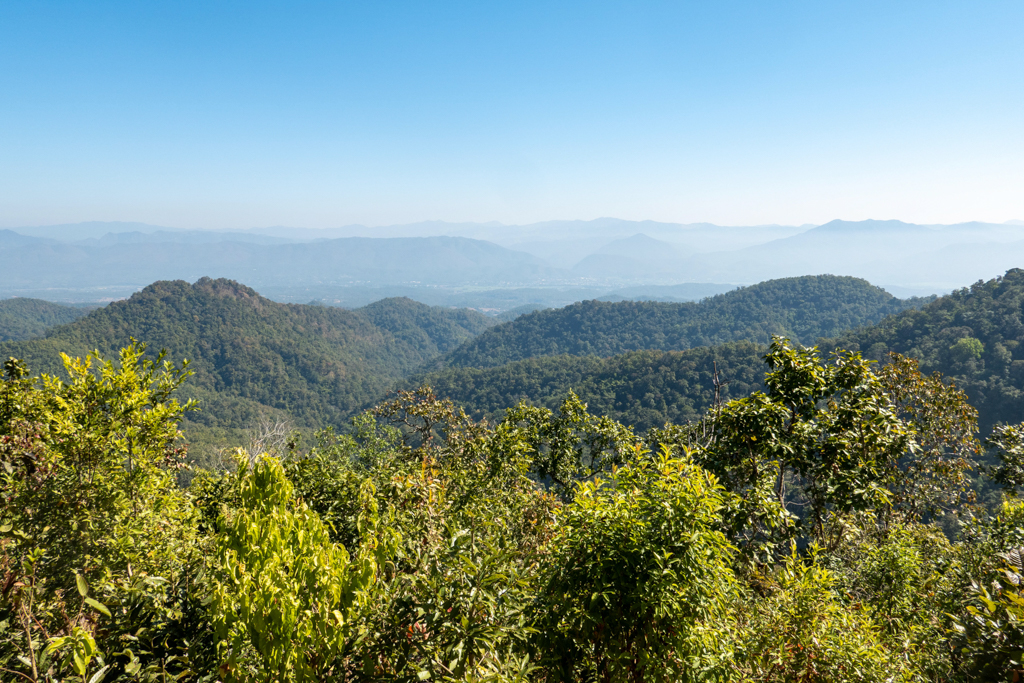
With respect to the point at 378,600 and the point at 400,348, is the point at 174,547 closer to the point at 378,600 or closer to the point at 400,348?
the point at 378,600

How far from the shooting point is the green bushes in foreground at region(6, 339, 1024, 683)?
8.68ft

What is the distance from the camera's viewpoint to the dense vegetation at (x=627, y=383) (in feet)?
206

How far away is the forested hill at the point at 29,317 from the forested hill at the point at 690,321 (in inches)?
5363

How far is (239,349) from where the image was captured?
343ft

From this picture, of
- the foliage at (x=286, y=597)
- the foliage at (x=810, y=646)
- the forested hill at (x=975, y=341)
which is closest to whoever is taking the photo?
the foliage at (x=286, y=597)

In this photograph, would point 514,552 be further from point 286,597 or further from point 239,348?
point 239,348

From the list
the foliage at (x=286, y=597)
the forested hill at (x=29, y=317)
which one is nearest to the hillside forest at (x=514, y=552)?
the foliage at (x=286, y=597)

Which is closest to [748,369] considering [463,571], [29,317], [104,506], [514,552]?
[514,552]

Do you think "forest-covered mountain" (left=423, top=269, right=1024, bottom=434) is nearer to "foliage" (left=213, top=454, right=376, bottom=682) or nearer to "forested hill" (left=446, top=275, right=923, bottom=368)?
"forested hill" (left=446, top=275, right=923, bottom=368)

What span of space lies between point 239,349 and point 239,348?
263 mm

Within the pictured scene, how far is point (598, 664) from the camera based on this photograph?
11.0ft

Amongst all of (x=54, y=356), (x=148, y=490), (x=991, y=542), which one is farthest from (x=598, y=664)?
(x=54, y=356)

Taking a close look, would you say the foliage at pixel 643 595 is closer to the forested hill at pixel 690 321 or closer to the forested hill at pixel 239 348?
the forested hill at pixel 239 348

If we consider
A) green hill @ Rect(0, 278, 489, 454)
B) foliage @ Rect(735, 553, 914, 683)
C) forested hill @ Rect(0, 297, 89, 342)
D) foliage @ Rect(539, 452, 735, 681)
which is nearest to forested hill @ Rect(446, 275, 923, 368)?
green hill @ Rect(0, 278, 489, 454)
